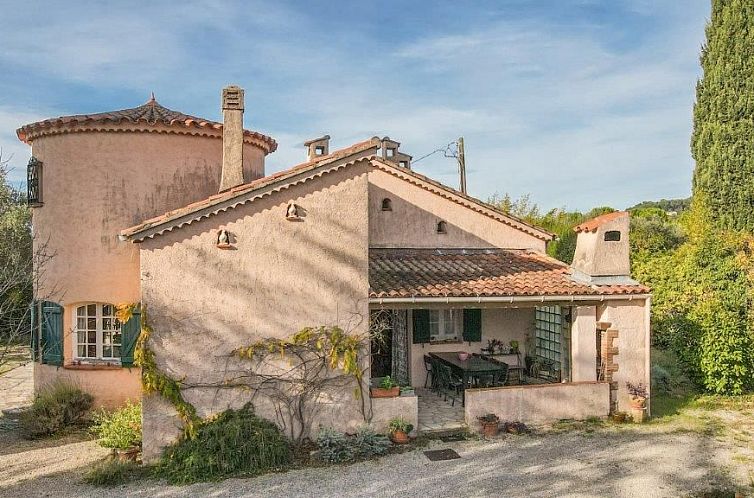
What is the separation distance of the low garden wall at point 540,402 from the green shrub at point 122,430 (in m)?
7.15

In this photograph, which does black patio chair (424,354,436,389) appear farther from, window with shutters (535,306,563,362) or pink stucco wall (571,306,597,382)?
pink stucco wall (571,306,597,382)

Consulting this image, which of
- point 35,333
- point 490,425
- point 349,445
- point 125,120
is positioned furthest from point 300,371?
point 35,333

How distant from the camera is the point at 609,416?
46.0 feet

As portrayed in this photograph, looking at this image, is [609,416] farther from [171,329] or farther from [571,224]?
[571,224]

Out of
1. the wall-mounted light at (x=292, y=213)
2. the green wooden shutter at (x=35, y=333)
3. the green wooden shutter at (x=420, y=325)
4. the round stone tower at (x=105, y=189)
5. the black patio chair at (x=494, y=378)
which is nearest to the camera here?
the wall-mounted light at (x=292, y=213)

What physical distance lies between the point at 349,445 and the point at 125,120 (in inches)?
364

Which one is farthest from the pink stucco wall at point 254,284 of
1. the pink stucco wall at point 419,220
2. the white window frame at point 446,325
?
the white window frame at point 446,325

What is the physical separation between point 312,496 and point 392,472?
176cm

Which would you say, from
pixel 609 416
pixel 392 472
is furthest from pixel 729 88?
pixel 392 472

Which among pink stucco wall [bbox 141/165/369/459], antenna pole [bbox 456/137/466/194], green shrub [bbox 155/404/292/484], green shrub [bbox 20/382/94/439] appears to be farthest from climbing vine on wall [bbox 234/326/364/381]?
antenna pole [bbox 456/137/466/194]

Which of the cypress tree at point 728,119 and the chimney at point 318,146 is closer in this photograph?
the chimney at point 318,146

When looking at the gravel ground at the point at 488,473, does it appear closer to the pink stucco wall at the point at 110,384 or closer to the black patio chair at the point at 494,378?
the pink stucco wall at the point at 110,384

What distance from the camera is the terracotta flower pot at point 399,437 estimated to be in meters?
12.3

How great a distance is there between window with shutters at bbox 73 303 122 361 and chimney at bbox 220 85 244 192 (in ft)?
14.9
